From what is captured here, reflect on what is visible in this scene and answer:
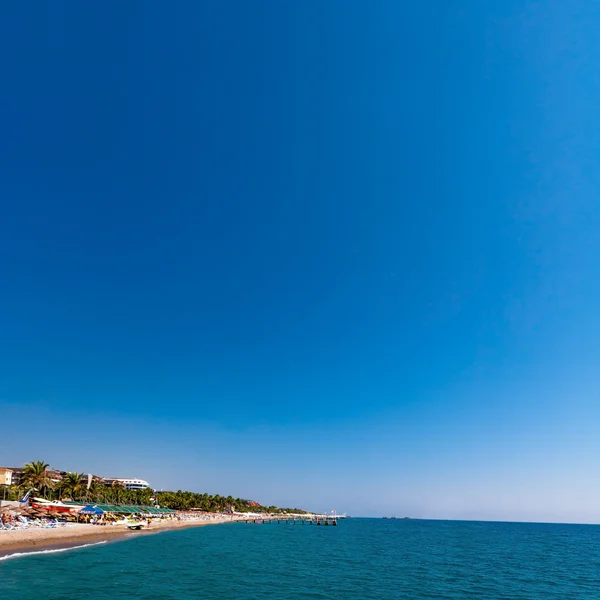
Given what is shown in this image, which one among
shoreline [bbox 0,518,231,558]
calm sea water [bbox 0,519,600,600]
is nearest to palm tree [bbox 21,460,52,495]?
shoreline [bbox 0,518,231,558]

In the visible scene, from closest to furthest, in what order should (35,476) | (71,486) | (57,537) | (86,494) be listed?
(57,537)
(35,476)
(71,486)
(86,494)

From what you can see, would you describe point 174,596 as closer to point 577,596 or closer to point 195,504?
point 577,596

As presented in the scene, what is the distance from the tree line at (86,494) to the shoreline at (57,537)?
69.0ft

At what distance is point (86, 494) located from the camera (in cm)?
9462

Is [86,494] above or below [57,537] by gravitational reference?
above

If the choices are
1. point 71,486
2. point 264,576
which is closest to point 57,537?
point 264,576

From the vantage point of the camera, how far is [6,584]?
26.6m

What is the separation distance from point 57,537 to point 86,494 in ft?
175

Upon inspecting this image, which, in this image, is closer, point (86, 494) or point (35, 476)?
point (35, 476)

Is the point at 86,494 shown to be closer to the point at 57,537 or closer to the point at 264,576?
the point at 57,537

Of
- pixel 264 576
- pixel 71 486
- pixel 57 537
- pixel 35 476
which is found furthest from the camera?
pixel 71 486

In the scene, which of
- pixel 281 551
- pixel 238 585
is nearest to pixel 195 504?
pixel 281 551

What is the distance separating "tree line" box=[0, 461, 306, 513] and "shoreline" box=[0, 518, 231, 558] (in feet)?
69.0

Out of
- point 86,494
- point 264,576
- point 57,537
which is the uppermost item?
point 86,494
